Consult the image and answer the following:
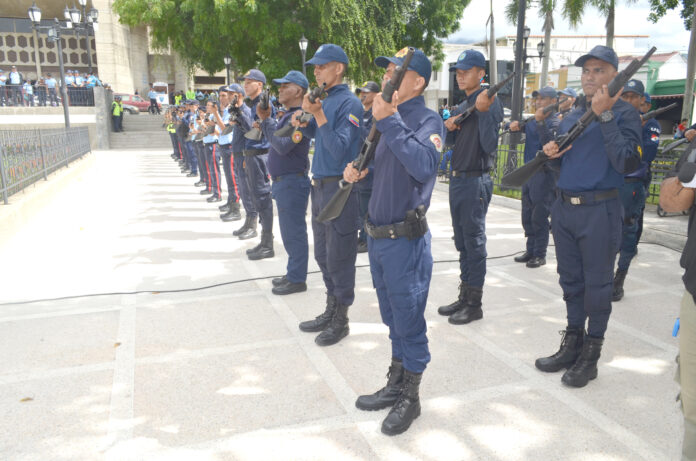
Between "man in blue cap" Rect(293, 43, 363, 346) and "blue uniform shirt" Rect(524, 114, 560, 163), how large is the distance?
2.64m

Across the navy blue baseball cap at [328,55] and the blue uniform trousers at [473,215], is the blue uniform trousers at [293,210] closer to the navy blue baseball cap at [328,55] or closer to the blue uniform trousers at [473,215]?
the navy blue baseball cap at [328,55]

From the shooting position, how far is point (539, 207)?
20.1ft

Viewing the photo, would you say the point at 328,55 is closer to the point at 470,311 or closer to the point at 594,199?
the point at 594,199

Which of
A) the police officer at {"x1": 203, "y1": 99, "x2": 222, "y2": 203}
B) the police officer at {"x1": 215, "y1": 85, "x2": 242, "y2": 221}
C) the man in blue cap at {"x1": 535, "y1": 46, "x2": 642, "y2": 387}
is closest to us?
the man in blue cap at {"x1": 535, "y1": 46, "x2": 642, "y2": 387}

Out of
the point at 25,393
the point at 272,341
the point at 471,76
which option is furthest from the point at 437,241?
the point at 25,393

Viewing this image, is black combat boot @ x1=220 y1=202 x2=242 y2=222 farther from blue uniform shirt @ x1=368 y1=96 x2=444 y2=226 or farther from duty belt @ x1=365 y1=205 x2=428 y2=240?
duty belt @ x1=365 y1=205 x2=428 y2=240

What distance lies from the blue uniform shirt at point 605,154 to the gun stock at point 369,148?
60.5 inches

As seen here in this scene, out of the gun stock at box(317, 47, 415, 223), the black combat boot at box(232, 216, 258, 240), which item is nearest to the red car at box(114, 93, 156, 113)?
the black combat boot at box(232, 216, 258, 240)

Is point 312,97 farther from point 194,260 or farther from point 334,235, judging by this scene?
Result: point 194,260

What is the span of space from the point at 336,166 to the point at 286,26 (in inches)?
817

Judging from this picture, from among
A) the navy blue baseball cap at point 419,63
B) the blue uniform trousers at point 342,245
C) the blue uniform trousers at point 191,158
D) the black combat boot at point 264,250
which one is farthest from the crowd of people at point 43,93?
the navy blue baseball cap at point 419,63

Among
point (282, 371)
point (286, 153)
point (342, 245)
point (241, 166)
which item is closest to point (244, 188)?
point (241, 166)

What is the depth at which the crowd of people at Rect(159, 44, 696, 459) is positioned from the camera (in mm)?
2793

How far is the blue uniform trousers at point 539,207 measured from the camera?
606cm
